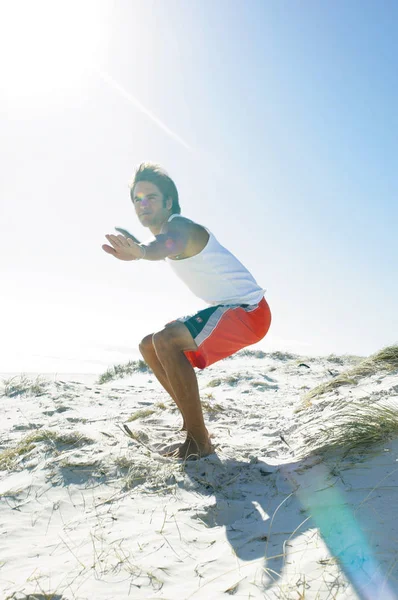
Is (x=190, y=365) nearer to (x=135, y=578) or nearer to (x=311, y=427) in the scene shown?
(x=311, y=427)

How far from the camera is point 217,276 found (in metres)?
2.92

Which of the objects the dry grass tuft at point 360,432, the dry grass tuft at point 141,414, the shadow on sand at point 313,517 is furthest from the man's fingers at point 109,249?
the dry grass tuft at point 141,414

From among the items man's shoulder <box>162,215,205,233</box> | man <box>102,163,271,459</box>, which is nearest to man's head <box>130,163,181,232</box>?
man <box>102,163,271,459</box>

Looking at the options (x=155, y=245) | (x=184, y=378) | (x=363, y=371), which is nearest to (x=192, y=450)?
(x=184, y=378)

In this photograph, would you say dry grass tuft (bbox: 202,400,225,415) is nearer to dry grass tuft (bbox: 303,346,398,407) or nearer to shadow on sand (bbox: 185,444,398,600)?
dry grass tuft (bbox: 303,346,398,407)

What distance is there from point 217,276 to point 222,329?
43cm

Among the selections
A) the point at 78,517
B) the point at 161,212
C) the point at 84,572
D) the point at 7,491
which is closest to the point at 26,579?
the point at 84,572

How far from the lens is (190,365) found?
8.36 ft

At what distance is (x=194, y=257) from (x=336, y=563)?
202 cm

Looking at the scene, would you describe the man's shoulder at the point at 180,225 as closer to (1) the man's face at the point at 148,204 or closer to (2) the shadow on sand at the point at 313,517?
(1) the man's face at the point at 148,204

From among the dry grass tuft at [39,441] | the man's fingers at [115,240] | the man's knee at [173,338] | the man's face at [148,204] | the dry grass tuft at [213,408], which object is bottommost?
the dry grass tuft at [39,441]

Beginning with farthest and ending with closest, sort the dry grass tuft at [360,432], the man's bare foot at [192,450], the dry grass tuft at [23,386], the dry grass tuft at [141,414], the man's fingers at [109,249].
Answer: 1. the dry grass tuft at [23,386]
2. the dry grass tuft at [141,414]
3. the man's bare foot at [192,450]
4. the man's fingers at [109,249]
5. the dry grass tuft at [360,432]

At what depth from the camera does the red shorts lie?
2611mm

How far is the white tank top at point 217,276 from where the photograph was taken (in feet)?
9.47
